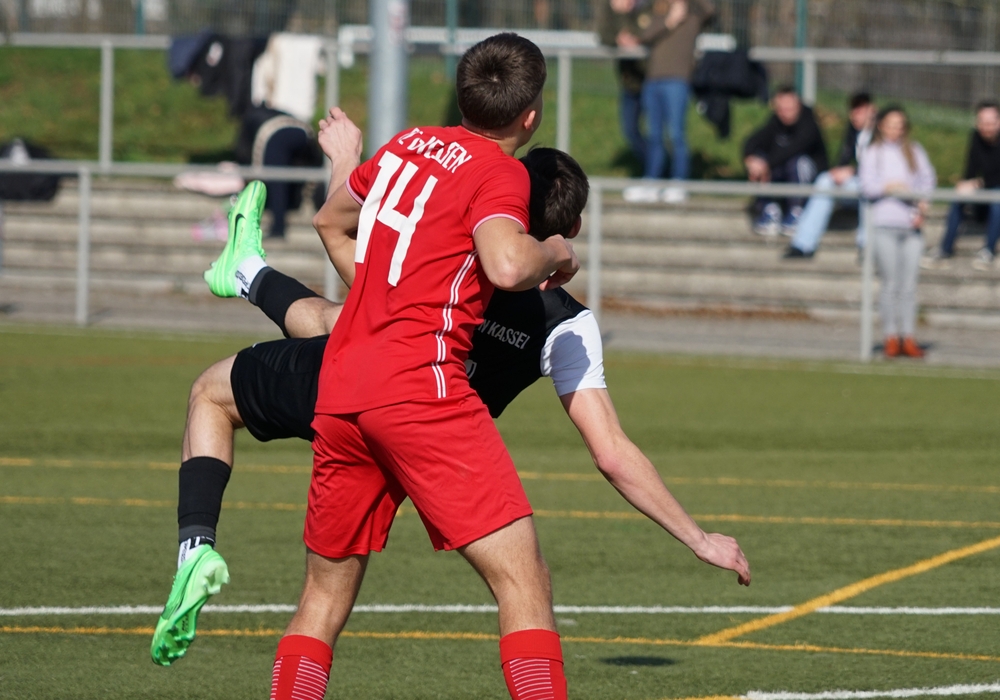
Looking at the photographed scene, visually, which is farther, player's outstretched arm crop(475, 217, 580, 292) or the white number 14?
the white number 14

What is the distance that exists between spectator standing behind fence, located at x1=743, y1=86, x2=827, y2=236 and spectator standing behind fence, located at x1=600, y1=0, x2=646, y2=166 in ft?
5.06

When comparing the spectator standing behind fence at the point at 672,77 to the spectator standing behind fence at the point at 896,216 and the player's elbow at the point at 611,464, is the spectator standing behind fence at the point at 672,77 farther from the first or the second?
the player's elbow at the point at 611,464

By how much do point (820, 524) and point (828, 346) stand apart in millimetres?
8086

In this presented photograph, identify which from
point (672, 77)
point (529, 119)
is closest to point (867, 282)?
point (672, 77)

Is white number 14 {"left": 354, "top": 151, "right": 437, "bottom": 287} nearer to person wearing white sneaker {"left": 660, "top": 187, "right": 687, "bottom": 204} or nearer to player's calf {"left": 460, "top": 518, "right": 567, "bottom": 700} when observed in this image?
player's calf {"left": 460, "top": 518, "right": 567, "bottom": 700}

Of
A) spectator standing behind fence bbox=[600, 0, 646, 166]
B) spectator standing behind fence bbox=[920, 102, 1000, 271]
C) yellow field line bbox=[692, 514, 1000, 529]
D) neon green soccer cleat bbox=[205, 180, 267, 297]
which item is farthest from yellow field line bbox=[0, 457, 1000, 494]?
spectator standing behind fence bbox=[600, 0, 646, 166]

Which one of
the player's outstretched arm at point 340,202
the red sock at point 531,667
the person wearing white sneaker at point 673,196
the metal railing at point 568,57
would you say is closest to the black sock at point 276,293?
the player's outstretched arm at point 340,202

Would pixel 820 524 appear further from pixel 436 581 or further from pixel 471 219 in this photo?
pixel 471 219

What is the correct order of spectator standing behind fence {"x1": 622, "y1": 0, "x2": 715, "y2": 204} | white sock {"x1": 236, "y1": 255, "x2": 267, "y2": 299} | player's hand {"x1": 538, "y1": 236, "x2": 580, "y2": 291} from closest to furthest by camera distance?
player's hand {"x1": 538, "y1": 236, "x2": 580, "y2": 291} → white sock {"x1": 236, "y1": 255, "x2": 267, "y2": 299} → spectator standing behind fence {"x1": 622, "y1": 0, "x2": 715, "y2": 204}

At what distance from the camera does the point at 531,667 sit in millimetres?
4043

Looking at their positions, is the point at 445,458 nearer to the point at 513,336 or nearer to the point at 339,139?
the point at 513,336

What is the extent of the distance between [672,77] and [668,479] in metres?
9.15

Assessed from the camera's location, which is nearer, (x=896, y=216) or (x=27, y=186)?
(x=896, y=216)

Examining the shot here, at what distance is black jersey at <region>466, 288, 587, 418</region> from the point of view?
444cm
